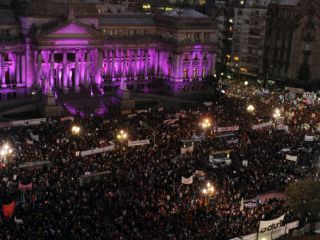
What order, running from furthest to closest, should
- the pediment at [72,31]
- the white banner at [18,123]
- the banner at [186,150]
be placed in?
1. the pediment at [72,31]
2. the white banner at [18,123]
3. the banner at [186,150]

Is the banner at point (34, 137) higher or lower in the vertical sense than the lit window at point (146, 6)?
lower

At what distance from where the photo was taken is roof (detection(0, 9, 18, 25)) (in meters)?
82.0

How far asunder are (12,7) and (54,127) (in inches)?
1376

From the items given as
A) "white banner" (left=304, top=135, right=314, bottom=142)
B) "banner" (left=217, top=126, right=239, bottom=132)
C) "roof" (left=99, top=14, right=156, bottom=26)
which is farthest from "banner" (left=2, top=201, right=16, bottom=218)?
"roof" (left=99, top=14, right=156, bottom=26)

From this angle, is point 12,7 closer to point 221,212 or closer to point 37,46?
point 37,46

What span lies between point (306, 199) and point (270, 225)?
4238 millimetres

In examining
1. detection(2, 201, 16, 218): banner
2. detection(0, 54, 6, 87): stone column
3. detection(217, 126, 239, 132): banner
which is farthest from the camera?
detection(0, 54, 6, 87): stone column

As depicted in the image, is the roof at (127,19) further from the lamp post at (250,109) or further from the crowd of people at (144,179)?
the lamp post at (250,109)

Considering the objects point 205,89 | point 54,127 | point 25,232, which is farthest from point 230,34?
point 25,232

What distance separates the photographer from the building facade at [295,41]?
107938mm

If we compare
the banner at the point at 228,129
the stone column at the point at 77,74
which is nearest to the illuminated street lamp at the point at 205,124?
the banner at the point at 228,129

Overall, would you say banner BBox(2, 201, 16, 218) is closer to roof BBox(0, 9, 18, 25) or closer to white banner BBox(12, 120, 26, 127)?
white banner BBox(12, 120, 26, 127)

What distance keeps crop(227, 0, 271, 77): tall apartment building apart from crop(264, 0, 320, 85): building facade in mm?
4736

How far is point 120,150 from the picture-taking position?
5391 cm
